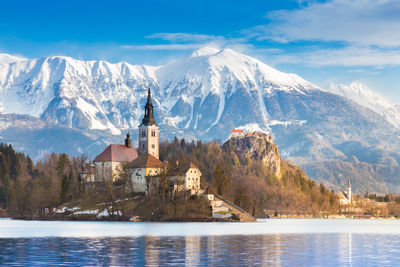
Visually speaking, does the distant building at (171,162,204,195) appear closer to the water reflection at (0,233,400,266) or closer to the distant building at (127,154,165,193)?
the distant building at (127,154,165,193)

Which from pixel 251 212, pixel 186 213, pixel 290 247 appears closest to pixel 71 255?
pixel 290 247

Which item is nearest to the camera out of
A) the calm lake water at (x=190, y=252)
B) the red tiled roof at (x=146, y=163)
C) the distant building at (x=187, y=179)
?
the calm lake water at (x=190, y=252)

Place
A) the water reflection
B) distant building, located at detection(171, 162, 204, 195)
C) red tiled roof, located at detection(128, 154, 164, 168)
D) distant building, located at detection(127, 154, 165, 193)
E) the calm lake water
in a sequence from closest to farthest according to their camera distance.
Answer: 1. the calm lake water
2. the water reflection
3. distant building, located at detection(171, 162, 204, 195)
4. distant building, located at detection(127, 154, 165, 193)
5. red tiled roof, located at detection(128, 154, 164, 168)

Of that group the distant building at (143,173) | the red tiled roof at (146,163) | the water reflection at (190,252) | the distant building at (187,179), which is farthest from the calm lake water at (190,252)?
the red tiled roof at (146,163)

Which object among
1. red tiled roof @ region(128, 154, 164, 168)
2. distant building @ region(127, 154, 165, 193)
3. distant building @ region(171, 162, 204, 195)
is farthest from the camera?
red tiled roof @ region(128, 154, 164, 168)

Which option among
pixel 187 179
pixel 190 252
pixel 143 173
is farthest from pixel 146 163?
pixel 190 252

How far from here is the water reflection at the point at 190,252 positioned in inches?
2598

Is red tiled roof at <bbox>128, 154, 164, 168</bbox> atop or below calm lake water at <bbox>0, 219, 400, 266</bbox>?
atop

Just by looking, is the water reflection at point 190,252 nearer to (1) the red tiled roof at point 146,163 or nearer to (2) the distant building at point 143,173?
(2) the distant building at point 143,173

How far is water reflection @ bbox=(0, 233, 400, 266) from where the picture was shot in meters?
66.0

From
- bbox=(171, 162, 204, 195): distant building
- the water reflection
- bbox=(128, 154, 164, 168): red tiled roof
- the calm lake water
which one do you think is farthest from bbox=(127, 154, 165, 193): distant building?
the water reflection

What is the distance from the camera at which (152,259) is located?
67.5 m

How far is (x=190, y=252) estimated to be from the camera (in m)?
75.8

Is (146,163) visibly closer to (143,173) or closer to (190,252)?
(143,173)
